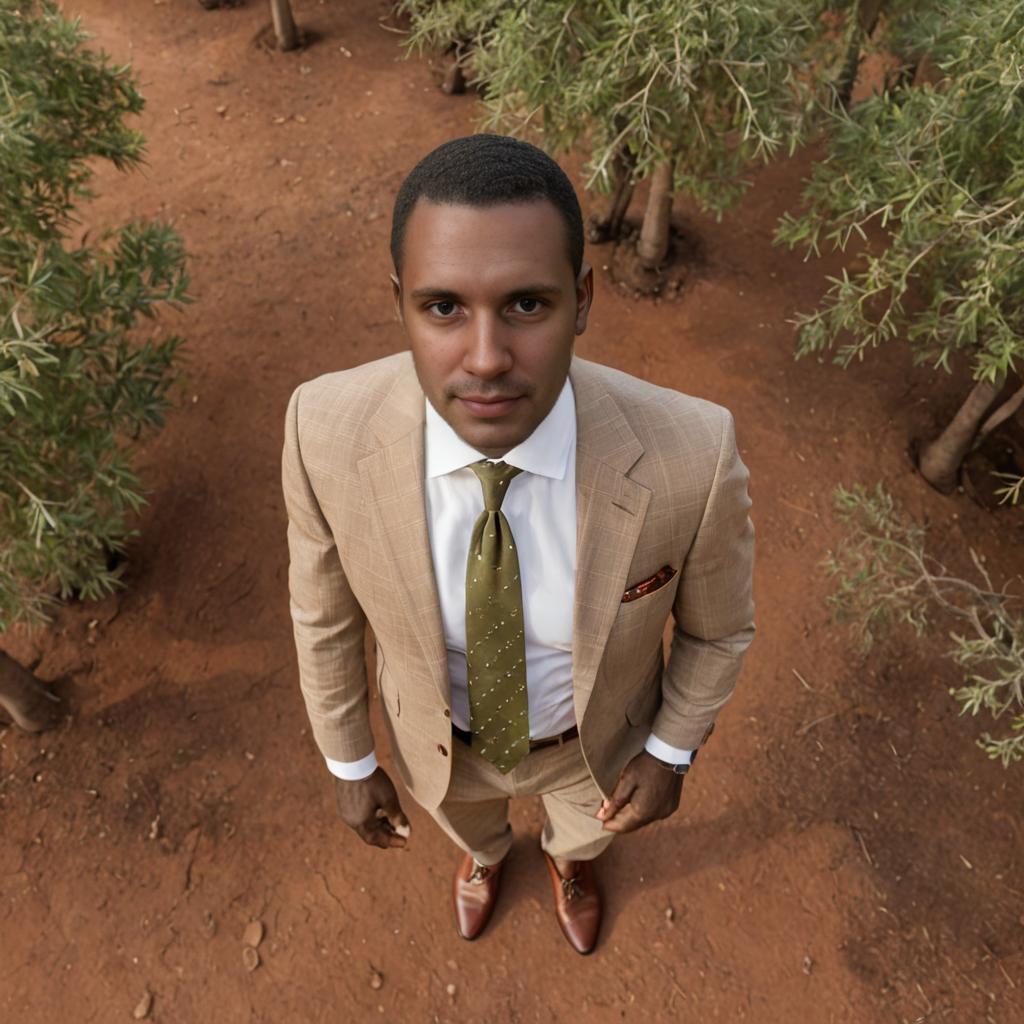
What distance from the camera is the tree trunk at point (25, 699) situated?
3828 millimetres

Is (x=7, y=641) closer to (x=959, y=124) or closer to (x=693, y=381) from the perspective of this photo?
(x=693, y=381)

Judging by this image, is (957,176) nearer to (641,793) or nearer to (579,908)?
(641,793)

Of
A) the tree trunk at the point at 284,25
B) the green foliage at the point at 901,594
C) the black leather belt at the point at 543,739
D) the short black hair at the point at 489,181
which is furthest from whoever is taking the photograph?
the tree trunk at the point at 284,25

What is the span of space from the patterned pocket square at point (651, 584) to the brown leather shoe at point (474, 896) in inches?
84.3

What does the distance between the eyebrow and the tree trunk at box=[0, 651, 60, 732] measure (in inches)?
131

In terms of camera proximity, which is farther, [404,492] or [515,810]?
[515,810]

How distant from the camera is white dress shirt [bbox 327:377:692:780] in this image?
6.20 feet

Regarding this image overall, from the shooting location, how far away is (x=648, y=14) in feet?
12.1

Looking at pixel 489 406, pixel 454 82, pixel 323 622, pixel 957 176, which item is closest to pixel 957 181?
pixel 957 176

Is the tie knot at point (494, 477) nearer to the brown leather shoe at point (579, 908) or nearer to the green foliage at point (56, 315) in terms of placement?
the green foliage at point (56, 315)

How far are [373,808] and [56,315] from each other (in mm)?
2614

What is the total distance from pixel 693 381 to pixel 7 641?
446 centimetres

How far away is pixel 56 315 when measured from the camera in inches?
143

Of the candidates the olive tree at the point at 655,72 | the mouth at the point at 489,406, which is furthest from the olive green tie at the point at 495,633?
the olive tree at the point at 655,72
